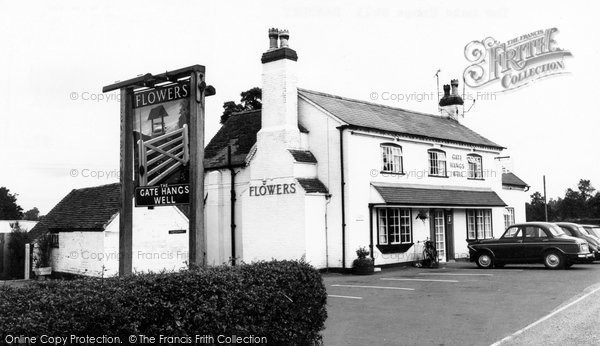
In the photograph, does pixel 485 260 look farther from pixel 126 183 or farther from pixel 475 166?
pixel 126 183

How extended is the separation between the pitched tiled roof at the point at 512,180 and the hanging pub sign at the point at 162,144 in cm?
2772

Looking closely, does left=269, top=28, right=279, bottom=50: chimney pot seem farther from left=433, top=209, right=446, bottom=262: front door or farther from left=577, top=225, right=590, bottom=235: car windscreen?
left=577, top=225, right=590, bottom=235: car windscreen

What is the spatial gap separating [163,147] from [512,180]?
2987 centimetres

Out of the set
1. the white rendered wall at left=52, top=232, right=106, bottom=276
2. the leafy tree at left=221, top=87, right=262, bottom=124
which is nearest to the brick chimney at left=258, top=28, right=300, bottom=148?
the white rendered wall at left=52, top=232, right=106, bottom=276

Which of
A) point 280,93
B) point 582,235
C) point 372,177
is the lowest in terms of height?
point 582,235

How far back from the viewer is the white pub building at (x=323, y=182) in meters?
21.5

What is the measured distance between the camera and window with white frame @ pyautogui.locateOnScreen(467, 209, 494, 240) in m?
27.9

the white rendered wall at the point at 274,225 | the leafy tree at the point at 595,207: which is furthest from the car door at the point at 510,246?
the leafy tree at the point at 595,207

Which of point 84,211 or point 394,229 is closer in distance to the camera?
point 394,229

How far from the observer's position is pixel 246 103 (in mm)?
48406

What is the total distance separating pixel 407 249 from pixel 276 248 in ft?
19.0

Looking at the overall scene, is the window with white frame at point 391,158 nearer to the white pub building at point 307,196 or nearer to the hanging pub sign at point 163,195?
the white pub building at point 307,196

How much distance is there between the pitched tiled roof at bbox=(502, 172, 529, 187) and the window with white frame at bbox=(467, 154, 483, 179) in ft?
16.1

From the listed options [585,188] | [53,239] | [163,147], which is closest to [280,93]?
[53,239]
